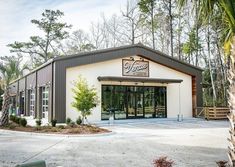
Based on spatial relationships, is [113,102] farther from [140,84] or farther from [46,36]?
[46,36]

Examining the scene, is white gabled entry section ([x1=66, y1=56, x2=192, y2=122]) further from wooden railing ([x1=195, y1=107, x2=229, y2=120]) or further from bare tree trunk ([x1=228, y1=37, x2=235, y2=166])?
bare tree trunk ([x1=228, y1=37, x2=235, y2=166])

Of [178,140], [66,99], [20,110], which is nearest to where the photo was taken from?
[178,140]

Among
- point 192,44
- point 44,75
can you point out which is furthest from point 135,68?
point 192,44

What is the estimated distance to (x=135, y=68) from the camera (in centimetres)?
2453

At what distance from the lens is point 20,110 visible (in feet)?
112

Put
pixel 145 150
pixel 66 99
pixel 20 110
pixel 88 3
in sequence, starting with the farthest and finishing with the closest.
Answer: pixel 20 110 < pixel 66 99 < pixel 145 150 < pixel 88 3

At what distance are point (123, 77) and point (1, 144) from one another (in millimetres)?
12653

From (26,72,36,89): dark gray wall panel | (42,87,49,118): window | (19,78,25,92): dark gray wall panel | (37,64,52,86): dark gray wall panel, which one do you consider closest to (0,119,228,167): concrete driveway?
(37,64,52,86): dark gray wall panel

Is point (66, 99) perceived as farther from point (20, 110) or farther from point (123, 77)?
point (20, 110)

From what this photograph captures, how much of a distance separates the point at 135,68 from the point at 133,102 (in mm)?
2756

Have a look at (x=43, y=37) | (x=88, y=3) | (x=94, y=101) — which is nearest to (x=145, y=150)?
(x=88, y=3)

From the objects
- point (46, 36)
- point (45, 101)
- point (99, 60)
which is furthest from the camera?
point (46, 36)

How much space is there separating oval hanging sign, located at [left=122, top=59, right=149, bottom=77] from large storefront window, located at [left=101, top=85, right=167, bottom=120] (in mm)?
1121

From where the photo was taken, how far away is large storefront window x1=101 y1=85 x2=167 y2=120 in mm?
23422
